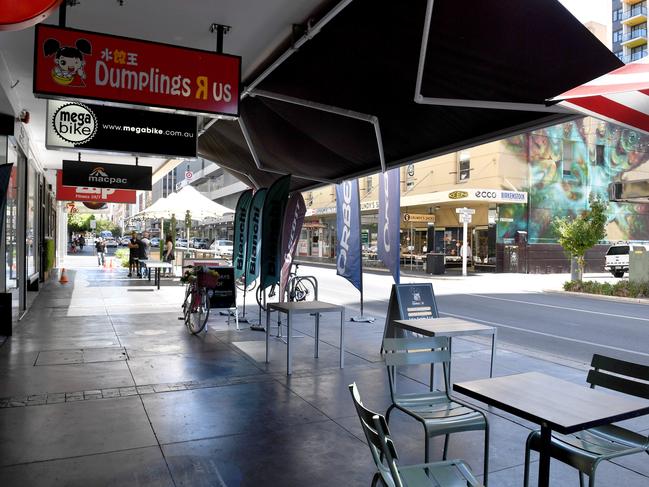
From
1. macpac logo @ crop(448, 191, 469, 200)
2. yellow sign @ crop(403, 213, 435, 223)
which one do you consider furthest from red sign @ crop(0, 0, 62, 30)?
yellow sign @ crop(403, 213, 435, 223)

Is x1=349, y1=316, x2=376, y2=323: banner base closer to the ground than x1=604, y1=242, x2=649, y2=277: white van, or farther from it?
closer to the ground

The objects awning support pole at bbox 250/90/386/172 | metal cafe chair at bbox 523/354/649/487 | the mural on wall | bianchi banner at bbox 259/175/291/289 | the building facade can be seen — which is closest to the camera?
metal cafe chair at bbox 523/354/649/487

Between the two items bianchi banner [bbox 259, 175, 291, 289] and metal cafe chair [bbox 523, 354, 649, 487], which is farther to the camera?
bianchi banner [bbox 259, 175, 291, 289]

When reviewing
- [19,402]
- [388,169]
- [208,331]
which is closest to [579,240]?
[388,169]

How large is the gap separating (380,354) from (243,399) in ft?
9.96

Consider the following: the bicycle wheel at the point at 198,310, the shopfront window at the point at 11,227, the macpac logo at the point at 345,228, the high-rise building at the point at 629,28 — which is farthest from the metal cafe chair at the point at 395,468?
the high-rise building at the point at 629,28

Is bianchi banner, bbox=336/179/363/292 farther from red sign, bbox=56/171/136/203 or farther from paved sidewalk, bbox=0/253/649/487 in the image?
red sign, bbox=56/171/136/203

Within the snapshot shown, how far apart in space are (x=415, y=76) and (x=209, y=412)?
4.22 m

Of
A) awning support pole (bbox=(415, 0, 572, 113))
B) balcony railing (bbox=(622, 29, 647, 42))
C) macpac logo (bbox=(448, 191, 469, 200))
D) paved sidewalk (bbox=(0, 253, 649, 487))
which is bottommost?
paved sidewalk (bbox=(0, 253, 649, 487))

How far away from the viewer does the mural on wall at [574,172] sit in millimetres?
30578

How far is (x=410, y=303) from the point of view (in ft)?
25.0

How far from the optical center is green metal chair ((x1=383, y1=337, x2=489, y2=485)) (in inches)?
146

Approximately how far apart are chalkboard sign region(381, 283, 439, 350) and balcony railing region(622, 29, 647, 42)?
7176 cm

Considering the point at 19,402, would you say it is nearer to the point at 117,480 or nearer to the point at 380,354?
the point at 117,480
